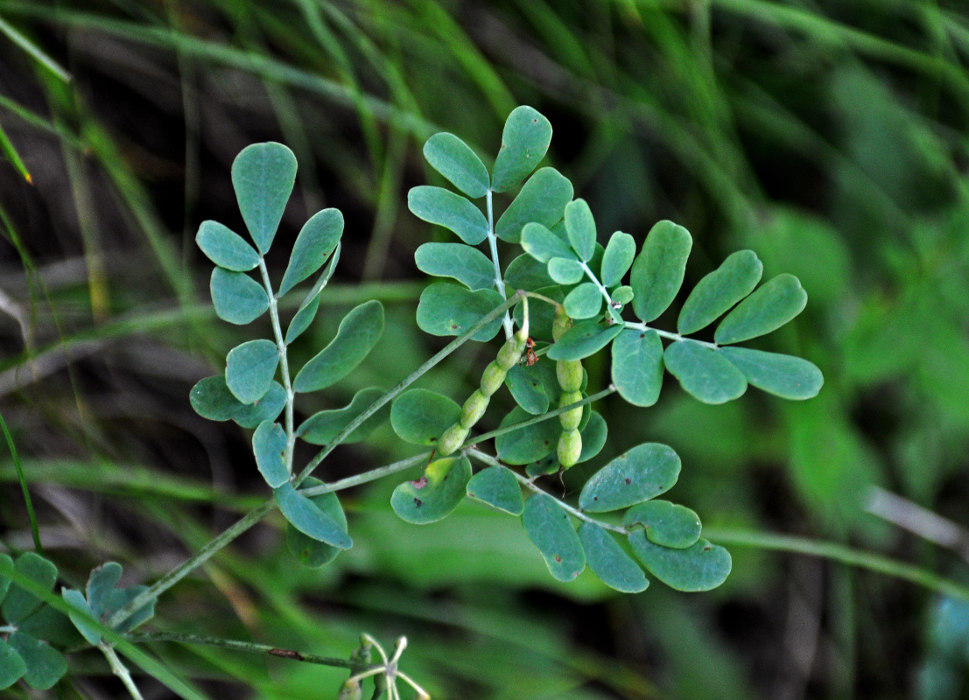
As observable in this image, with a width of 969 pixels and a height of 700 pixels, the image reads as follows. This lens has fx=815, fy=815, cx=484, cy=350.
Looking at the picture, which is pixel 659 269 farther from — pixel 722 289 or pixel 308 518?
pixel 308 518

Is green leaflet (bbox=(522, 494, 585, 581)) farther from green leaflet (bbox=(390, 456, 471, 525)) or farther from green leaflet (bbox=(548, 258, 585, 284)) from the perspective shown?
green leaflet (bbox=(548, 258, 585, 284))

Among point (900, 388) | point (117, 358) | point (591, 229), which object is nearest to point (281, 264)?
point (117, 358)

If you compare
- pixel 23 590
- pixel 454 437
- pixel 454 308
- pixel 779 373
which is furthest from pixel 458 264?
pixel 23 590

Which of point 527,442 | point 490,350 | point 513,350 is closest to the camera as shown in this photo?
point 513,350

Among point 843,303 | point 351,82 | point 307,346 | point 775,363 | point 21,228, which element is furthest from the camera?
point 843,303

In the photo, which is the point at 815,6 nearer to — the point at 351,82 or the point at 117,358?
the point at 351,82

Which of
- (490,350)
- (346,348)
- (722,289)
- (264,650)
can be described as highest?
(722,289)
